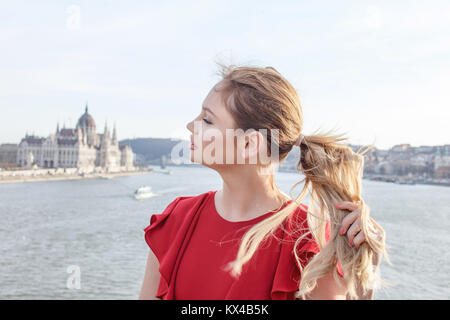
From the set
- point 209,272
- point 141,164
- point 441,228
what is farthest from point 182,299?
point 141,164

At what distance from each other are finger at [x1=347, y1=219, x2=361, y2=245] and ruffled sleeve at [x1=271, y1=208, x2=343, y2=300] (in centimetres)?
5

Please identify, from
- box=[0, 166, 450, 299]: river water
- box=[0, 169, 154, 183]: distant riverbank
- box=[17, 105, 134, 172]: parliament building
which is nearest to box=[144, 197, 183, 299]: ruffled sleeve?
box=[0, 166, 450, 299]: river water

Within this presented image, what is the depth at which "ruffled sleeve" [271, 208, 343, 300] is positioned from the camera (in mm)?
701

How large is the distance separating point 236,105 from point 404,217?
16.6m

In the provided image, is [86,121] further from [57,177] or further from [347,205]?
[347,205]

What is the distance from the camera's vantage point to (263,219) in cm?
78

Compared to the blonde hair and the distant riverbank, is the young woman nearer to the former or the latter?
the blonde hair

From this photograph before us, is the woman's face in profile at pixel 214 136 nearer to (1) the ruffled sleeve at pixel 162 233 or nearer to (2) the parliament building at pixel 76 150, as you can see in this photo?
(1) the ruffled sleeve at pixel 162 233

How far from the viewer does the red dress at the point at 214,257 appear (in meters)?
0.72

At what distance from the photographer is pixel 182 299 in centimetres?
75

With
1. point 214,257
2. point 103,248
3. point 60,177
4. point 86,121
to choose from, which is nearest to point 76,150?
point 86,121

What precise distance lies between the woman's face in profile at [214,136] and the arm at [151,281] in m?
0.22

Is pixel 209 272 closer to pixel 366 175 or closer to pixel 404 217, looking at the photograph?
pixel 404 217
